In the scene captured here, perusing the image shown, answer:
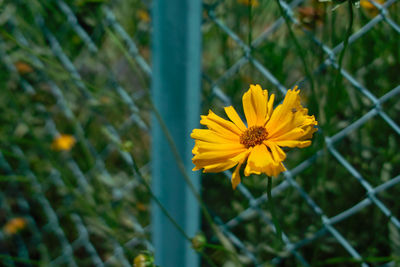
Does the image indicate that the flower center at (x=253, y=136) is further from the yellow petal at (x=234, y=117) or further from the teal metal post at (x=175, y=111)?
the teal metal post at (x=175, y=111)

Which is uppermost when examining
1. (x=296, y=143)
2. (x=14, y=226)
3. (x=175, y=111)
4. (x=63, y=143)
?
(x=63, y=143)

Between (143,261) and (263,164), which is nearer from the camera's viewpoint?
(263,164)

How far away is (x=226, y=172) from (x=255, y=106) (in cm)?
29

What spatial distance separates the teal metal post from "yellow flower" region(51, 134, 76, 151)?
66cm

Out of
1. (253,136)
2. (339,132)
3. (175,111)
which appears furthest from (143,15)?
(253,136)

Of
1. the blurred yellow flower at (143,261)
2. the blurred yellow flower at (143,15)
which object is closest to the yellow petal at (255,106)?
the blurred yellow flower at (143,261)

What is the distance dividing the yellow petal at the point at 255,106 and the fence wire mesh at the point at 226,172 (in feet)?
0.46

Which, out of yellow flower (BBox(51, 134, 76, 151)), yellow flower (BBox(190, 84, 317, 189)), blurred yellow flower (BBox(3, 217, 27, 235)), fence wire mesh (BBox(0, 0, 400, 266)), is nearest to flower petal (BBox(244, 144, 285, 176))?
yellow flower (BBox(190, 84, 317, 189))

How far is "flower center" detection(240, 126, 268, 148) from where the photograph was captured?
44 cm

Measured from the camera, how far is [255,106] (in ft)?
1.52

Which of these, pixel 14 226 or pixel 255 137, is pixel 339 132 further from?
pixel 14 226

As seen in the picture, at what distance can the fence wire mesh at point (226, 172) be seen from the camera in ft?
2.19

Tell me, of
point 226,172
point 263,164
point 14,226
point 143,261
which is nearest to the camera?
point 263,164

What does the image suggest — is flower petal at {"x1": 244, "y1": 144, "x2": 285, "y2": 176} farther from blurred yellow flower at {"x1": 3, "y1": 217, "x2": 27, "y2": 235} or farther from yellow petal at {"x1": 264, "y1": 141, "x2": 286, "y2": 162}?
blurred yellow flower at {"x1": 3, "y1": 217, "x2": 27, "y2": 235}
